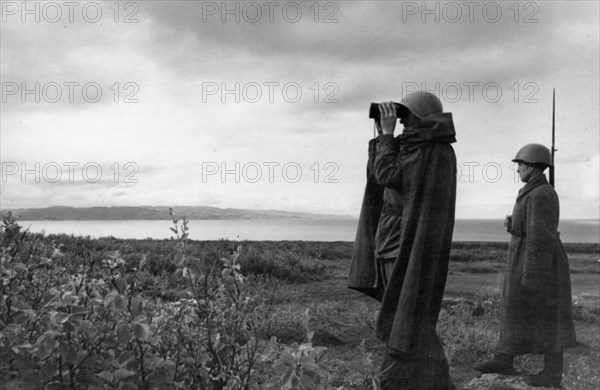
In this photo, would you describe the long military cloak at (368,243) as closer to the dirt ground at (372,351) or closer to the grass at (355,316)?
the grass at (355,316)

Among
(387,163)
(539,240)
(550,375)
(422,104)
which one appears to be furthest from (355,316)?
(422,104)

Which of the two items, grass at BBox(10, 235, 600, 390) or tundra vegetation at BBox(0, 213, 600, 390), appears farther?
grass at BBox(10, 235, 600, 390)

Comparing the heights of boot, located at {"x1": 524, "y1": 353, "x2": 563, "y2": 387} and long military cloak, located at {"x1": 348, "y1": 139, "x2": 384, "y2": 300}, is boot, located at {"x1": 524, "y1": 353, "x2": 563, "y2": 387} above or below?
below

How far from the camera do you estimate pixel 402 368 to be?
3.81m

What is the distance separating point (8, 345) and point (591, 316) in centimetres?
998

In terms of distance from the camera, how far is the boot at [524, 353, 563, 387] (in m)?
5.30

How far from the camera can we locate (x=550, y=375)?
5.41 meters

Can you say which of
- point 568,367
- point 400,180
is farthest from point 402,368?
point 568,367

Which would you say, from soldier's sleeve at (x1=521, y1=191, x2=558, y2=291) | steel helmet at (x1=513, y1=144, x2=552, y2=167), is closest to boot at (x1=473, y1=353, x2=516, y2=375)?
soldier's sleeve at (x1=521, y1=191, x2=558, y2=291)

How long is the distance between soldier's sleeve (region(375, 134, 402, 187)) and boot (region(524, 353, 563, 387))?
9.08 feet

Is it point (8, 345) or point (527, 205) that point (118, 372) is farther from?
point (527, 205)

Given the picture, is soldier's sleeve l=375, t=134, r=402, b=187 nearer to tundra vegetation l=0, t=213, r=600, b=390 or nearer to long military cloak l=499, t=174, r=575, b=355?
tundra vegetation l=0, t=213, r=600, b=390

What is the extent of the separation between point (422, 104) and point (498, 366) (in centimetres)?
310

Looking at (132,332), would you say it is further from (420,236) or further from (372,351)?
(372,351)
